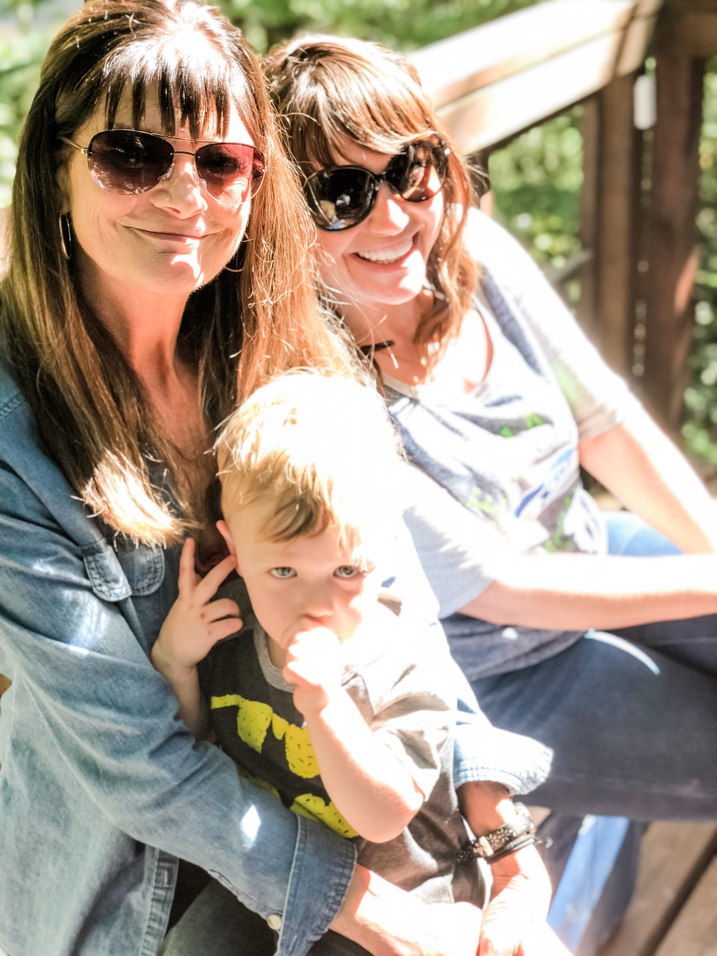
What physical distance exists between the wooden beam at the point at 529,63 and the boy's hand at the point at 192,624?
1.07 meters

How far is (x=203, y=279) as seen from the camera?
1.40 m

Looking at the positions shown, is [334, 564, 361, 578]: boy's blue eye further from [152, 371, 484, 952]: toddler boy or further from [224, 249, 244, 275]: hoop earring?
[224, 249, 244, 275]: hoop earring

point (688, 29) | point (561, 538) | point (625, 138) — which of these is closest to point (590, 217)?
point (625, 138)

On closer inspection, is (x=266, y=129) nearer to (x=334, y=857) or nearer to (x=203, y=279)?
(x=203, y=279)

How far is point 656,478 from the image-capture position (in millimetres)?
2104

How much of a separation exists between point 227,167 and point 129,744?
2.37 feet

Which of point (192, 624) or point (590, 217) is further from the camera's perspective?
point (590, 217)

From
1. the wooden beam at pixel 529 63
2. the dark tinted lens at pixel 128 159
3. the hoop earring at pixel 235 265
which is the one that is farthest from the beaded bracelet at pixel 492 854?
the wooden beam at pixel 529 63

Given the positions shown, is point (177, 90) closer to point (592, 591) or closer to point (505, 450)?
point (505, 450)

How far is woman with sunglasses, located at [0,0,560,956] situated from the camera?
4.24ft

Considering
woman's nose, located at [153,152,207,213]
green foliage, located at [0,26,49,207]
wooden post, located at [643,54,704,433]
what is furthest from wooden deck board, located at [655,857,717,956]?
green foliage, located at [0,26,49,207]

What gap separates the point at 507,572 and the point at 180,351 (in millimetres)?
634

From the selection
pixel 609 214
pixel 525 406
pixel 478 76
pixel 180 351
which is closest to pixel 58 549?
pixel 180 351

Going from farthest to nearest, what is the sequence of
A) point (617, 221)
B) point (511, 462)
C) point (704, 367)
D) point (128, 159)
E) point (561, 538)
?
point (704, 367) → point (617, 221) → point (561, 538) → point (511, 462) → point (128, 159)
